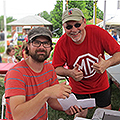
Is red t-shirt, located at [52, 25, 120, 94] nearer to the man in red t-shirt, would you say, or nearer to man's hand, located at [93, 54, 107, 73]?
the man in red t-shirt

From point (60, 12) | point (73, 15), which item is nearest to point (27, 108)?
point (73, 15)

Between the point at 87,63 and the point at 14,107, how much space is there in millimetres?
1086

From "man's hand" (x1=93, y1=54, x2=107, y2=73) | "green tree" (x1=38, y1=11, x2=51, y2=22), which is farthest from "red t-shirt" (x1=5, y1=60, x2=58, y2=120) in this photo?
"green tree" (x1=38, y1=11, x2=51, y2=22)

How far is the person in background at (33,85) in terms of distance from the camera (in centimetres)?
121

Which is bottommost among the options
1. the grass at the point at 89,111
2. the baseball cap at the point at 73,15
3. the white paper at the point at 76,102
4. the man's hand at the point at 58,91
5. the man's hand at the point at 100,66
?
the grass at the point at 89,111

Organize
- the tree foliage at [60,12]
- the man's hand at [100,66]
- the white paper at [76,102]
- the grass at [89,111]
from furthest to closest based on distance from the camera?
the tree foliage at [60,12]
the grass at [89,111]
the man's hand at [100,66]
the white paper at [76,102]

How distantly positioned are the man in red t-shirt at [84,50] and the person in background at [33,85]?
0.44 m

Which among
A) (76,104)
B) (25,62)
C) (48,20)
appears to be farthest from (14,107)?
(48,20)

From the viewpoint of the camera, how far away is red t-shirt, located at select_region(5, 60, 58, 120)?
1.28 metres

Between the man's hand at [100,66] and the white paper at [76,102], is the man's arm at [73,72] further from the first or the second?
the white paper at [76,102]

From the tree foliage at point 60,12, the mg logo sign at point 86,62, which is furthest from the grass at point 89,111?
the tree foliage at point 60,12

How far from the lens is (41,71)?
154cm

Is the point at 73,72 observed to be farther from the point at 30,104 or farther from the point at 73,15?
the point at 30,104

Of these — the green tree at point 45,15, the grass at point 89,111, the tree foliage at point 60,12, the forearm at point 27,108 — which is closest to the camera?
the forearm at point 27,108
